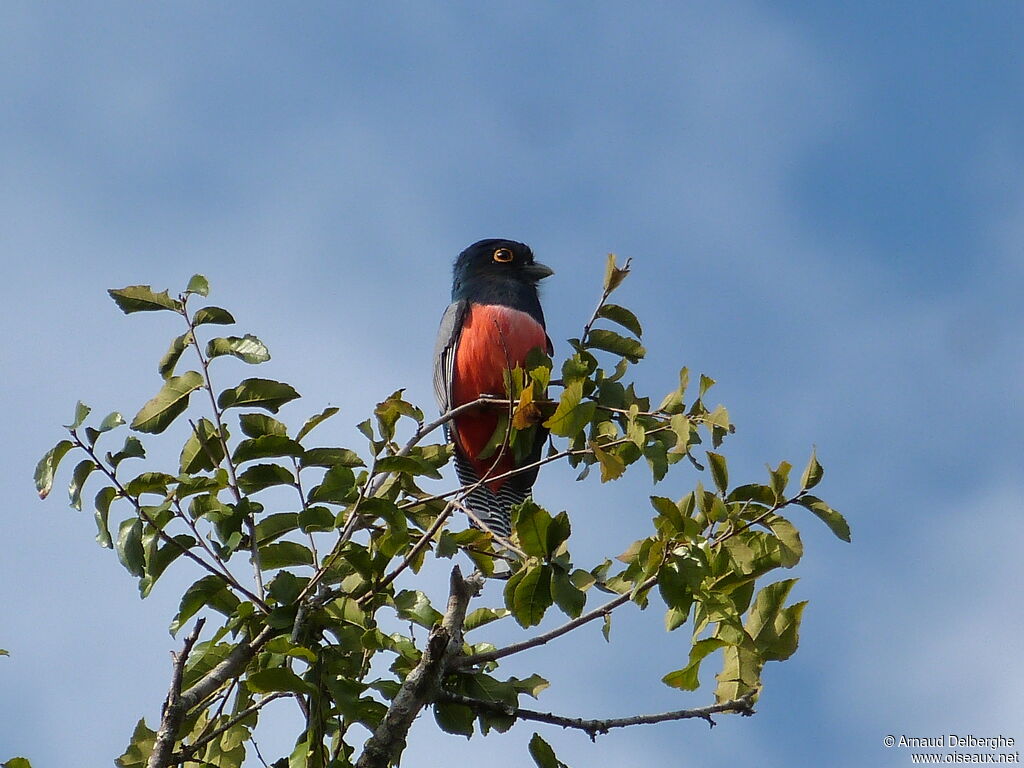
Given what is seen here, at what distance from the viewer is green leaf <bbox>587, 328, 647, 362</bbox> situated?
427 centimetres

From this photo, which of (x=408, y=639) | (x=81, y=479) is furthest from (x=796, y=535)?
(x=81, y=479)

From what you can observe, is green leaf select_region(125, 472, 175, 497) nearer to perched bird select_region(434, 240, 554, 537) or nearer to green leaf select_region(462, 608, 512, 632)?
green leaf select_region(462, 608, 512, 632)

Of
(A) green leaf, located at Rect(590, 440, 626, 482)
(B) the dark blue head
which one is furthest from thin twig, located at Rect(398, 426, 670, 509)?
(B) the dark blue head

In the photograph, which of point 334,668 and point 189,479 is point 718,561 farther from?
point 189,479

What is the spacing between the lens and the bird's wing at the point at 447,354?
19.1ft

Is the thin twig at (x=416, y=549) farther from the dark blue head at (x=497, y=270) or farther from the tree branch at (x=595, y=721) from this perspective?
the dark blue head at (x=497, y=270)

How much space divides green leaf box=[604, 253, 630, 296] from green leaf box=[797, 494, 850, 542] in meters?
1.23

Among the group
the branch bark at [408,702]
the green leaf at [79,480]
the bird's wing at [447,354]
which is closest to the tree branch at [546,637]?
the branch bark at [408,702]

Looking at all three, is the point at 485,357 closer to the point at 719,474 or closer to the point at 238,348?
the point at 238,348

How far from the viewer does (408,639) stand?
3.71 metres

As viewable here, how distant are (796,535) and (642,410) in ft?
2.64

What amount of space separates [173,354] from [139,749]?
3.62 ft

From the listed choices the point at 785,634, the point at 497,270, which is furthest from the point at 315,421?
the point at 497,270

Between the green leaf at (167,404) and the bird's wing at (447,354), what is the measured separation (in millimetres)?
2335
